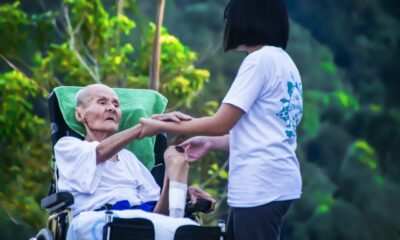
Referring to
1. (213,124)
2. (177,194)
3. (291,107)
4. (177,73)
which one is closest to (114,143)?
(177,194)

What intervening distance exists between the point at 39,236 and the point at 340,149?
8.00 m

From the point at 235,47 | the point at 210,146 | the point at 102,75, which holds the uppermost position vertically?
the point at 235,47

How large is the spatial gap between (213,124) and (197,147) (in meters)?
0.33

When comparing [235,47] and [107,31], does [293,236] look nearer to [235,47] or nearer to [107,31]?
[107,31]

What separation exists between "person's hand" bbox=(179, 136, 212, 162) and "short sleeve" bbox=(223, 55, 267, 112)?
1.10ft

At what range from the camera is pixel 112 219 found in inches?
127

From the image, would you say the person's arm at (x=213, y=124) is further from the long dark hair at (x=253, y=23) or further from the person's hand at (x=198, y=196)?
the person's hand at (x=198, y=196)

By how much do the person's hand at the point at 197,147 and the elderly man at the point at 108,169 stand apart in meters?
0.03

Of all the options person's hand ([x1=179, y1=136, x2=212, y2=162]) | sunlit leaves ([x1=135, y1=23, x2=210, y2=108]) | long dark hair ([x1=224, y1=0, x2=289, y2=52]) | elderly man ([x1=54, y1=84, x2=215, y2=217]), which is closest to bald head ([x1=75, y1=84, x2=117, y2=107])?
elderly man ([x1=54, y1=84, x2=215, y2=217])

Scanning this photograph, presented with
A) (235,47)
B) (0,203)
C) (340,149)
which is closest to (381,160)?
(340,149)

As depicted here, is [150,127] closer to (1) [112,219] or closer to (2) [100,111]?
(1) [112,219]

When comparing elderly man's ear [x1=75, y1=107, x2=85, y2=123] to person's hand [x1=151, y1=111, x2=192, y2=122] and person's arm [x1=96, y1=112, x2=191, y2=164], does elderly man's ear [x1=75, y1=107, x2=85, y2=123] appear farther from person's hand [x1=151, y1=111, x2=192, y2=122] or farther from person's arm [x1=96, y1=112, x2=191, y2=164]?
person's hand [x1=151, y1=111, x2=192, y2=122]

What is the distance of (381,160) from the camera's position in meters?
11.5

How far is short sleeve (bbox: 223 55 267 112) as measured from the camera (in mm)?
2912
